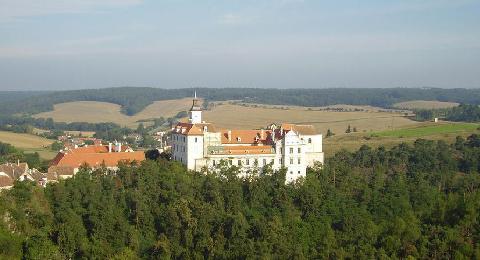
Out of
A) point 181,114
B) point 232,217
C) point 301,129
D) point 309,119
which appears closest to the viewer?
point 232,217

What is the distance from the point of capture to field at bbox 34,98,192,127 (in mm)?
173625

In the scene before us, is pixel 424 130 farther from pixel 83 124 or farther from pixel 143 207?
pixel 83 124

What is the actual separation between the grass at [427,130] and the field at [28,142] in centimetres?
4868

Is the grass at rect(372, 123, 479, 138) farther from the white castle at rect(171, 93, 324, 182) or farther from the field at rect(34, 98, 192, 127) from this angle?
the field at rect(34, 98, 192, 127)

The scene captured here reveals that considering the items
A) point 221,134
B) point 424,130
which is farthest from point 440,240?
point 424,130

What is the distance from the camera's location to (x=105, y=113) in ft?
615

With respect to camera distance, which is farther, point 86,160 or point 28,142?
point 28,142

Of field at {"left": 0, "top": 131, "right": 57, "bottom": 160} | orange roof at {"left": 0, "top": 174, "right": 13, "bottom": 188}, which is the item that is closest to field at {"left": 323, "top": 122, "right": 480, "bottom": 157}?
field at {"left": 0, "top": 131, "right": 57, "bottom": 160}

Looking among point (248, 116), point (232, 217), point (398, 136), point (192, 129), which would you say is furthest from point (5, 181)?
point (248, 116)

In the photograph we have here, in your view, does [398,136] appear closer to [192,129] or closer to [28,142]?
[192,129]

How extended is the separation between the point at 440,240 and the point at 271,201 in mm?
14798

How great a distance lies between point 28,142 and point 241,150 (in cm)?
6136

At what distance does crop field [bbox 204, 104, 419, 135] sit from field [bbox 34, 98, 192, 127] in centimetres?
1574

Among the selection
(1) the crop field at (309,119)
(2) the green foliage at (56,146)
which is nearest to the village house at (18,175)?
(2) the green foliage at (56,146)
